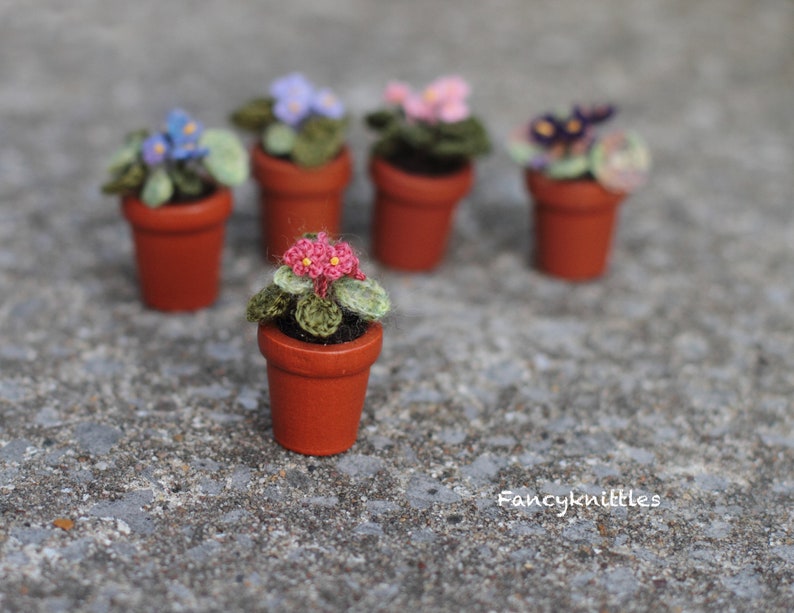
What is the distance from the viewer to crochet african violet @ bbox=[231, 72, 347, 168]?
9.68 ft

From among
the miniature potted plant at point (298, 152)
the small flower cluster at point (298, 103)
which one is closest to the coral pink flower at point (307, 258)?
the miniature potted plant at point (298, 152)

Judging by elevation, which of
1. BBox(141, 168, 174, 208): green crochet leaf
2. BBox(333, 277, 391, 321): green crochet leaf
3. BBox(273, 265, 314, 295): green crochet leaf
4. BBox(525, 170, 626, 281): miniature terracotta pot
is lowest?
BBox(525, 170, 626, 281): miniature terracotta pot

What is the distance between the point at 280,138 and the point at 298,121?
72 mm

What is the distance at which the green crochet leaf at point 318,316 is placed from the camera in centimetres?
216

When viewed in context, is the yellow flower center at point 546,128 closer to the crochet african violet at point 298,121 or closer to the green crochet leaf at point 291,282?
the crochet african violet at point 298,121

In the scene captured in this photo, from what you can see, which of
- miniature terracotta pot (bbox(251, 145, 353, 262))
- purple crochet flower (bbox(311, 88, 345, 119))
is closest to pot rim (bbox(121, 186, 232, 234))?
miniature terracotta pot (bbox(251, 145, 353, 262))

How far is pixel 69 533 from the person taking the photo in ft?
6.76

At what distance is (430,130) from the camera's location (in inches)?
121

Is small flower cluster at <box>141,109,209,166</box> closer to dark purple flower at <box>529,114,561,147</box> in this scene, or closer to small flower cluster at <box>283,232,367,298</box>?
small flower cluster at <box>283,232,367,298</box>

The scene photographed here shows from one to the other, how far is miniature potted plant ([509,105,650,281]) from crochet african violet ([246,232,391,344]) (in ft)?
3.37

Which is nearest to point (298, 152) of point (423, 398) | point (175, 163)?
point (175, 163)

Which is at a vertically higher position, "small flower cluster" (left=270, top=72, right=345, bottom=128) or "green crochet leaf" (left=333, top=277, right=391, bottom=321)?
"small flower cluster" (left=270, top=72, right=345, bottom=128)

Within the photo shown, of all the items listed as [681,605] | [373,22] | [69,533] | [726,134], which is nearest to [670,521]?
[681,605]

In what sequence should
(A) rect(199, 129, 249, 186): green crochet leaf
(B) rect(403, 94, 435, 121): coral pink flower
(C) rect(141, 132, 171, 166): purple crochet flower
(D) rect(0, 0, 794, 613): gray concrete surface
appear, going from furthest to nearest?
(B) rect(403, 94, 435, 121): coral pink flower < (A) rect(199, 129, 249, 186): green crochet leaf < (C) rect(141, 132, 171, 166): purple crochet flower < (D) rect(0, 0, 794, 613): gray concrete surface
